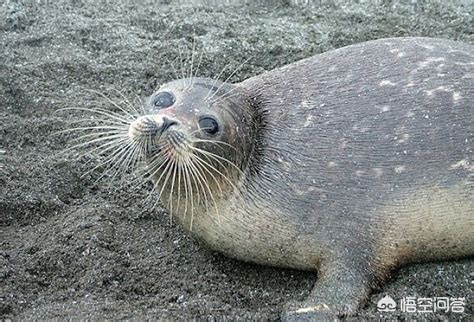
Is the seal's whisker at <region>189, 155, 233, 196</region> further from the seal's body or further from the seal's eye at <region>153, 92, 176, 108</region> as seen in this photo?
the seal's eye at <region>153, 92, 176, 108</region>

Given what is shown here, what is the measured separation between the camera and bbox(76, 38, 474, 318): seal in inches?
180

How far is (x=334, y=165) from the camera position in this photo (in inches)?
186

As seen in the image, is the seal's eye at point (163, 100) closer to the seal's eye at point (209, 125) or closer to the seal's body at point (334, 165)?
the seal's body at point (334, 165)

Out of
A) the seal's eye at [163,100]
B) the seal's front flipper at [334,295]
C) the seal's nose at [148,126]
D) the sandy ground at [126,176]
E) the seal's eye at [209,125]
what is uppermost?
the seal's nose at [148,126]

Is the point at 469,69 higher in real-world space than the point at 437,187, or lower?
higher

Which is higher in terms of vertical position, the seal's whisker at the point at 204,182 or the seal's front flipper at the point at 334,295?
the seal's whisker at the point at 204,182

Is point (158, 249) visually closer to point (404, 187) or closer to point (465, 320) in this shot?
point (404, 187)

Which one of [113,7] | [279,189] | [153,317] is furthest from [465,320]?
[113,7]

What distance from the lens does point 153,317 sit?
4.36 m

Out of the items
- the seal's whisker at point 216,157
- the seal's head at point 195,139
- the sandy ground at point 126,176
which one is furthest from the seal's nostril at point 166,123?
the sandy ground at point 126,176

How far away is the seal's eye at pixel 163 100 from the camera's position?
15.9 feet

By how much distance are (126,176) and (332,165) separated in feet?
5.48

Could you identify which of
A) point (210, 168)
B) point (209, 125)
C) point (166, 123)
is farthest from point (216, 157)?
point (166, 123)

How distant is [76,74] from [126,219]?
1.83 meters
